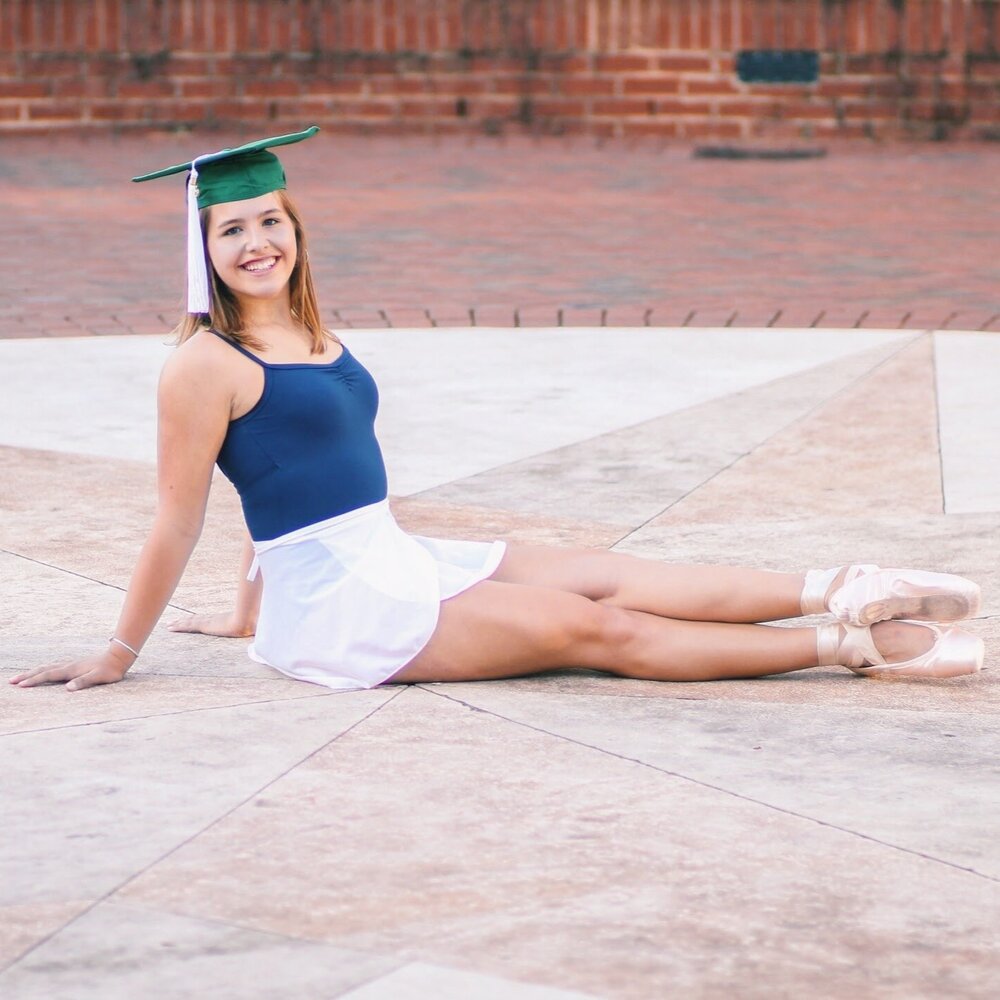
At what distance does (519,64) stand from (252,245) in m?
13.8

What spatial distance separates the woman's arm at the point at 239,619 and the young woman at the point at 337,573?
0.80 ft

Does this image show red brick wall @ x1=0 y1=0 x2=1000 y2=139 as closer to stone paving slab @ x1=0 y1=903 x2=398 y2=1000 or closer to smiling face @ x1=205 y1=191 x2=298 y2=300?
smiling face @ x1=205 y1=191 x2=298 y2=300

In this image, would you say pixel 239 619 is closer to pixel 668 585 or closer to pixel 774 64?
pixel 668 585

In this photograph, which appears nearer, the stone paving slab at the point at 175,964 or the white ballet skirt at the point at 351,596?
the stone paving slab at the point at 175,964

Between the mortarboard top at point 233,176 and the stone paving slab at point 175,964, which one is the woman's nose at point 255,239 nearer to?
the mortarboard top at point 233,176

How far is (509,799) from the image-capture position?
2961 mm

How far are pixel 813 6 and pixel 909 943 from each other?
15.4m

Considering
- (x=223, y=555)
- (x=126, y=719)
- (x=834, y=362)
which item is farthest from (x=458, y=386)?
(x=126, y=719)

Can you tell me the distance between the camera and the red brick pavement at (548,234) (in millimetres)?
8992

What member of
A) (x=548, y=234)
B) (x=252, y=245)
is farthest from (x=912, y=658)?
(x=548, y=234)

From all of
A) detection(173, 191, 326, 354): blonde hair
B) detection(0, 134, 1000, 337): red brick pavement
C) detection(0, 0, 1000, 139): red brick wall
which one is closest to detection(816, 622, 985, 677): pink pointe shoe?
detection(173, 191, 326, 354): blonde hair

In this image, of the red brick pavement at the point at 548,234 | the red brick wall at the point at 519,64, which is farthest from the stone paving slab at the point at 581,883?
the red brick wall at the point at 519,64

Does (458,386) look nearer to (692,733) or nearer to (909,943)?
(692,733)

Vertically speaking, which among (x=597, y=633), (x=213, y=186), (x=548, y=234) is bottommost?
(x=597, y=633)
